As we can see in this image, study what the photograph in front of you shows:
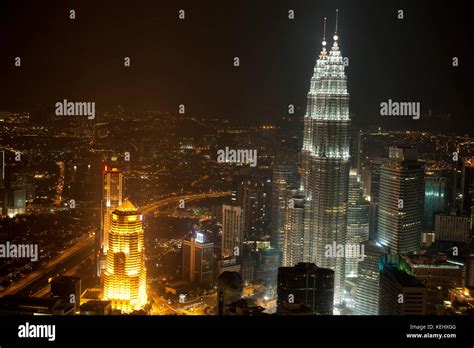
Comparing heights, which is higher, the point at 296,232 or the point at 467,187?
the point at 467,187

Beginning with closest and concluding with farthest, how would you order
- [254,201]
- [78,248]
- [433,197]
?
[78,248], [254,201], [433,197]

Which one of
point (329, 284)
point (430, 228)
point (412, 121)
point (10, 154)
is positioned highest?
point (412, 121)

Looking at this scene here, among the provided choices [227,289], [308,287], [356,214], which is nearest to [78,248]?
[227,289]

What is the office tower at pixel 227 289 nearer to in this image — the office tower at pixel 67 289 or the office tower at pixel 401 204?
the office tower at pixel 67 289

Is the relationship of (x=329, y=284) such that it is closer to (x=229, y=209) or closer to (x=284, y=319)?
(x=229, y=209)

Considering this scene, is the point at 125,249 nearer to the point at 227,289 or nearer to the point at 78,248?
the point at 78,248

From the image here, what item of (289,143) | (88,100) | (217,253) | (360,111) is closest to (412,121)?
(360,111)

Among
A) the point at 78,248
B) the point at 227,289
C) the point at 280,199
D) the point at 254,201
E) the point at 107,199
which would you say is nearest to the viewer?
the point at 227,289
